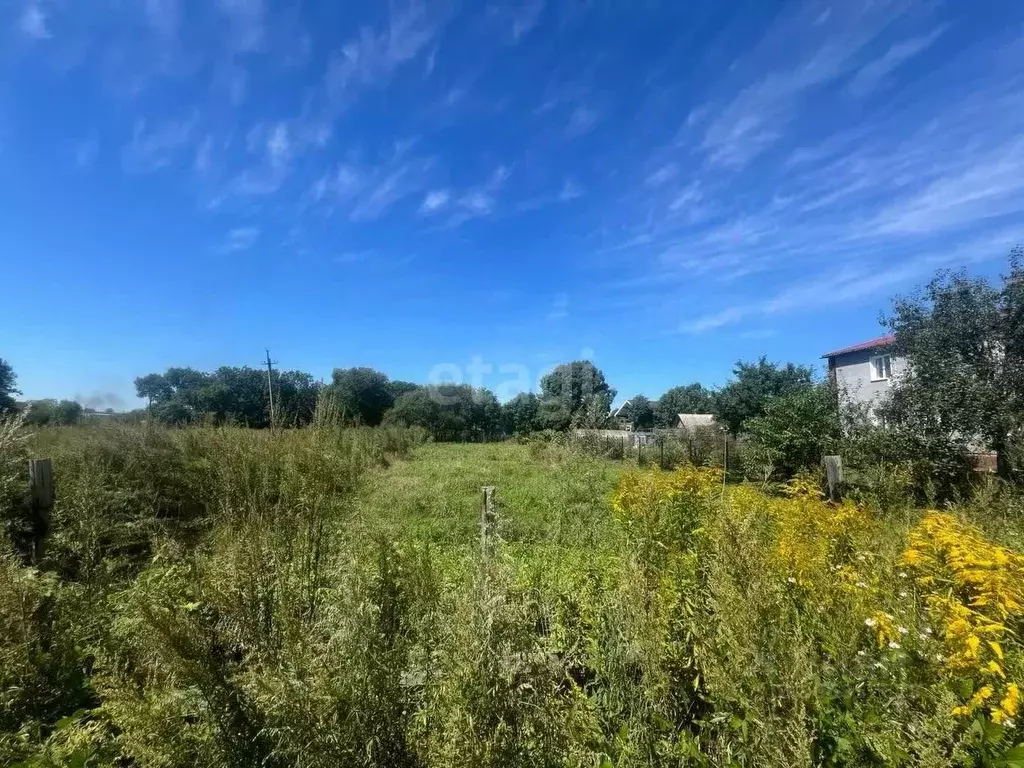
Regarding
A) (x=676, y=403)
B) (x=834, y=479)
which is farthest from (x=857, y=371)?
(x=676, y=403)

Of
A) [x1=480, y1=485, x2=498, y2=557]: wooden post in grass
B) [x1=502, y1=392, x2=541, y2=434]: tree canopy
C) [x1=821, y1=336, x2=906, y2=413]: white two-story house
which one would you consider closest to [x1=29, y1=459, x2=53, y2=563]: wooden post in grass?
[x1=480, y1=485, x2=498, y2=557]: wooden post in grass

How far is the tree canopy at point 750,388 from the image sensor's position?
2533 cm

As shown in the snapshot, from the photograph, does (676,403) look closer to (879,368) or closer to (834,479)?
(879,368)

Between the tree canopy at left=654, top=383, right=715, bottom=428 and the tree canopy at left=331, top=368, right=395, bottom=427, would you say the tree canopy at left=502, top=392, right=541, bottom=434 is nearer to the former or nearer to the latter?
the tree canopy at left=331, top=368, right=395, bottom=427

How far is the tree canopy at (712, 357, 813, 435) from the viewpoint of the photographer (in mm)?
25328

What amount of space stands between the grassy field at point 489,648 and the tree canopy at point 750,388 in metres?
24.8

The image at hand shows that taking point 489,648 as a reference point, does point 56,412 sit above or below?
above

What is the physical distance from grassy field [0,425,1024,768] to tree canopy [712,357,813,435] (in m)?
24.8

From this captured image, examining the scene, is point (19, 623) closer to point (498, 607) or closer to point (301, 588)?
point (301, 588)

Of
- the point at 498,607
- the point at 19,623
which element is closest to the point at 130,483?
the point at 19,623

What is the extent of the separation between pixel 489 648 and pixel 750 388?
27523 mm

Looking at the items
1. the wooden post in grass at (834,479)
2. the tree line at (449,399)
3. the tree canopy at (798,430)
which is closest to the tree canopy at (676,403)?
the tree line at (449,399)

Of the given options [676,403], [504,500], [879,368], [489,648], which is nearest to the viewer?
[489,648]

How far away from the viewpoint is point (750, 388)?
25672 millimetres
